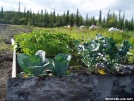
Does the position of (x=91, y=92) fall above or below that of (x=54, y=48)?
below

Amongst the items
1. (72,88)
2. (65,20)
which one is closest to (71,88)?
(72,88)

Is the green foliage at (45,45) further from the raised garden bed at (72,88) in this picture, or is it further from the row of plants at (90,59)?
the raised garden bed at (72,88)

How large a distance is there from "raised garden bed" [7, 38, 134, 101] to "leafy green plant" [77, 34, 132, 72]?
1.25 ft

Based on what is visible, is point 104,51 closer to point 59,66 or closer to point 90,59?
point 90,59

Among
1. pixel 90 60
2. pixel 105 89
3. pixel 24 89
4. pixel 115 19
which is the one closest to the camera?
pixel 24 89

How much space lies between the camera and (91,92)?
2582 mm

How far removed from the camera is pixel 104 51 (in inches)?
113

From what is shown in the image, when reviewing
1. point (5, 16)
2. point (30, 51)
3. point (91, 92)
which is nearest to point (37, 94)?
point (91, 92)

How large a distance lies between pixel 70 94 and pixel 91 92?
8.4 inches

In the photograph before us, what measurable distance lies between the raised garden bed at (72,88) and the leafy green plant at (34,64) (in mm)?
159

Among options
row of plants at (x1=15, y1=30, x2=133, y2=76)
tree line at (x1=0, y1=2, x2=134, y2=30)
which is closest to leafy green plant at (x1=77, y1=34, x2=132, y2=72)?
row of plants at (x1=15, y1=30, x2=133, y2=76)

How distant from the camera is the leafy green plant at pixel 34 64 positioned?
263 cm

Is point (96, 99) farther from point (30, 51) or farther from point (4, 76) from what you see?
point (4, 76)

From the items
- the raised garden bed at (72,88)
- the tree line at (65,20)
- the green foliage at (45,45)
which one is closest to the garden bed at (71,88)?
the raised garden bed at (72,88)
